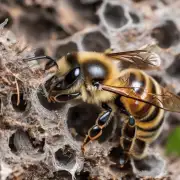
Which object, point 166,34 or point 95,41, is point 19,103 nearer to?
point 95,41

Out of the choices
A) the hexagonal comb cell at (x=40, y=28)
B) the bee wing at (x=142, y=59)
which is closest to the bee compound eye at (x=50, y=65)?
the bee wing at (x=142, y=59)

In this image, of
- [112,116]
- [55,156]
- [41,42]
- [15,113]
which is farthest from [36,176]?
[41,42]

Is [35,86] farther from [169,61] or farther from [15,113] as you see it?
[169,61]

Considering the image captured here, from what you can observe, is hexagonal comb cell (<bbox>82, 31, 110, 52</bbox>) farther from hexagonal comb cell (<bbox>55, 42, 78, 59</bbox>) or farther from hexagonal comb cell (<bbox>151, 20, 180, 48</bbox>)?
hexagonal comb cell (<bbox>151, 20, 180, 48</bbox>)

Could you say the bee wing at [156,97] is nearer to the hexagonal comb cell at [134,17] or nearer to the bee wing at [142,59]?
the bee wing at [142,59]

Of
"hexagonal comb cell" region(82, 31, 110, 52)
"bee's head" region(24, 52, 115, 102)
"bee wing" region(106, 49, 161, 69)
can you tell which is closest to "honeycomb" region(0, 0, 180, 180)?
"hexagonal comb cell" region(82, 31, 110, 52)
